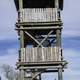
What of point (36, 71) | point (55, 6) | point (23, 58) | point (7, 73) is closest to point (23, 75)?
point (23, 58)

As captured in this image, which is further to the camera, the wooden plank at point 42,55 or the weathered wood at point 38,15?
the weathered wood at point 38,15

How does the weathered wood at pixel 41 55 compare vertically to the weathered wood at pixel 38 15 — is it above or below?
below

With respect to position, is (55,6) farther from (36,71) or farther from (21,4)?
(36,71)

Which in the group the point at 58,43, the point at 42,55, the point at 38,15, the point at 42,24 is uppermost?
the point at 38,15

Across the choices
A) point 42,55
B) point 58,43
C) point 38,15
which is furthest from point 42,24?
point 42,55

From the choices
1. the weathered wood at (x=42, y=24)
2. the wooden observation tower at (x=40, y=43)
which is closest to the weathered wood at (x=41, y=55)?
the wooden observation tower at (x=40, y=43)

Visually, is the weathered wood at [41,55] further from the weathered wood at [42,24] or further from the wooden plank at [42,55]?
the weathered wood at [42,24]

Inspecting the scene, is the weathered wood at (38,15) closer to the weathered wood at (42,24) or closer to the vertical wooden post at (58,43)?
the weathered wood at (42,24)

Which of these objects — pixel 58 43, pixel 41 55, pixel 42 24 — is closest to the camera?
pixel 41 55

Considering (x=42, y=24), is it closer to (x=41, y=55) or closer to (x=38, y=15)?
(x=38, y=15)

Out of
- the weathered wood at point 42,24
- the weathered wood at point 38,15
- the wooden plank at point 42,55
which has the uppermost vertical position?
the weathered wood at point 38,15

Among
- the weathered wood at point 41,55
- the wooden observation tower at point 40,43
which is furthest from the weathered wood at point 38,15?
the weathered wood at point 41,55

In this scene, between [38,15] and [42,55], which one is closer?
[42,55]

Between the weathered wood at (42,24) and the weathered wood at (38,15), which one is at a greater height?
the weathered wood at (38,15)
